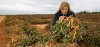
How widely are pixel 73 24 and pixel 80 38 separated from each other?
16.1 inches

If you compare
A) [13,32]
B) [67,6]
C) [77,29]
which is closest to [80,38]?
[77,29]

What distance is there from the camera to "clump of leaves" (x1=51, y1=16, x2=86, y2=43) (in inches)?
348

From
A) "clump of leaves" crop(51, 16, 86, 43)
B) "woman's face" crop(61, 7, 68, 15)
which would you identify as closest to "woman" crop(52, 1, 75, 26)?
"woman's face" crop(61, 7, 68, 15)

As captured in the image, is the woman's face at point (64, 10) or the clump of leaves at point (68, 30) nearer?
the woman's face at point (64, 10)

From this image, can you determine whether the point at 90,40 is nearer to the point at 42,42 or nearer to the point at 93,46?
the point at 93,46

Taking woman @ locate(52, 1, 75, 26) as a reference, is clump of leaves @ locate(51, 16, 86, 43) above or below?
below

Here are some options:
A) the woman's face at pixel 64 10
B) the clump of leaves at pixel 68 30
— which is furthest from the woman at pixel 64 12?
the clump of leaves at pixel 68 30

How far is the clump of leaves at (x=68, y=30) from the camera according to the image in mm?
8844

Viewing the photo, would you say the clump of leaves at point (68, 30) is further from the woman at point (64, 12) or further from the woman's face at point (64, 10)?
the woman's face at point (64, 10)

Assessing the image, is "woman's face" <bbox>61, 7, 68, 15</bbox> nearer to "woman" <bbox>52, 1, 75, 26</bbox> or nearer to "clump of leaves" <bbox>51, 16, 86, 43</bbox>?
"woman" <bbox>52, 1, 75, 26</bbox>

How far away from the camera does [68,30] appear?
9109 mm

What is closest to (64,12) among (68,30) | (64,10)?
(64,10)

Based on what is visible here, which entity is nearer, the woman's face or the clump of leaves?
the woman's face

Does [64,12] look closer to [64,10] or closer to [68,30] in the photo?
[64,10]
